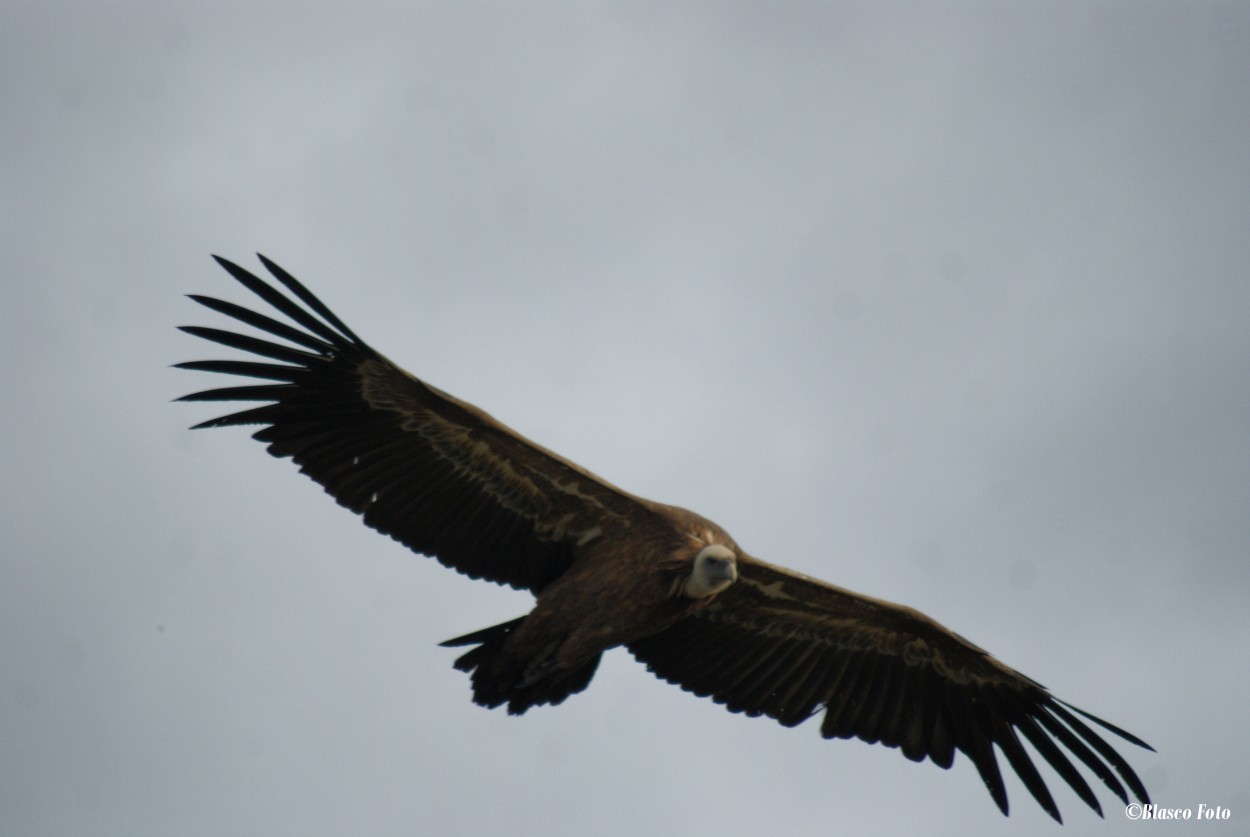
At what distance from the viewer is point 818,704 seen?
1192cm

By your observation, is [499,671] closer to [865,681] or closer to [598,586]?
[598,586]

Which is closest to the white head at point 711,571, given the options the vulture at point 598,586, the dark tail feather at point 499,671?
the vulture at point 598,586

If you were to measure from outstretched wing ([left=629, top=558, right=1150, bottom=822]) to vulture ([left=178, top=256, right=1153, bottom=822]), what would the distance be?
1 cm

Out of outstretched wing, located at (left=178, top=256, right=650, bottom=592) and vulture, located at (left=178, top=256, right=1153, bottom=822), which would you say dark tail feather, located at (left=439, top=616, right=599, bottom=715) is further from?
outstretched wing, located at (left=178, top=256, right=650, bottom=592)

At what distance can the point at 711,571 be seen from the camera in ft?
34.0

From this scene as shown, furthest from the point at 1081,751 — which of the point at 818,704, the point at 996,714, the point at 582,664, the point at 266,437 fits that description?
the point at 266,437

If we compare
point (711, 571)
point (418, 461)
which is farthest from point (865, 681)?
point (418, 461)

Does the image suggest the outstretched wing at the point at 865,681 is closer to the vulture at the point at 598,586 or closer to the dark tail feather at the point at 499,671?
the vulture at the point at 598,586

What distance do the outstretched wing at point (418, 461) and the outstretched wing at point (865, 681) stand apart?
125 cm

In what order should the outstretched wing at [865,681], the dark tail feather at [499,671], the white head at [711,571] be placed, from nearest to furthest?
the white head at [711,571] → the dark tail feather at [499,671] → the outstretched wing at [865,681]

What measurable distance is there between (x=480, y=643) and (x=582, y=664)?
0.71 m

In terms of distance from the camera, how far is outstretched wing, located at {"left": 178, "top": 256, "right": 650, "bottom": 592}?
10750 millimetres

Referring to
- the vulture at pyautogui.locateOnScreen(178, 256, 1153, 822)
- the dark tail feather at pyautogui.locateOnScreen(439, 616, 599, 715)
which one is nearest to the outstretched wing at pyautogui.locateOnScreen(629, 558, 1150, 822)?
the vulture at pyautogui.locateOnScreen(178, 256, 1153, 822)

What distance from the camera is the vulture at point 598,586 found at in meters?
10.7
